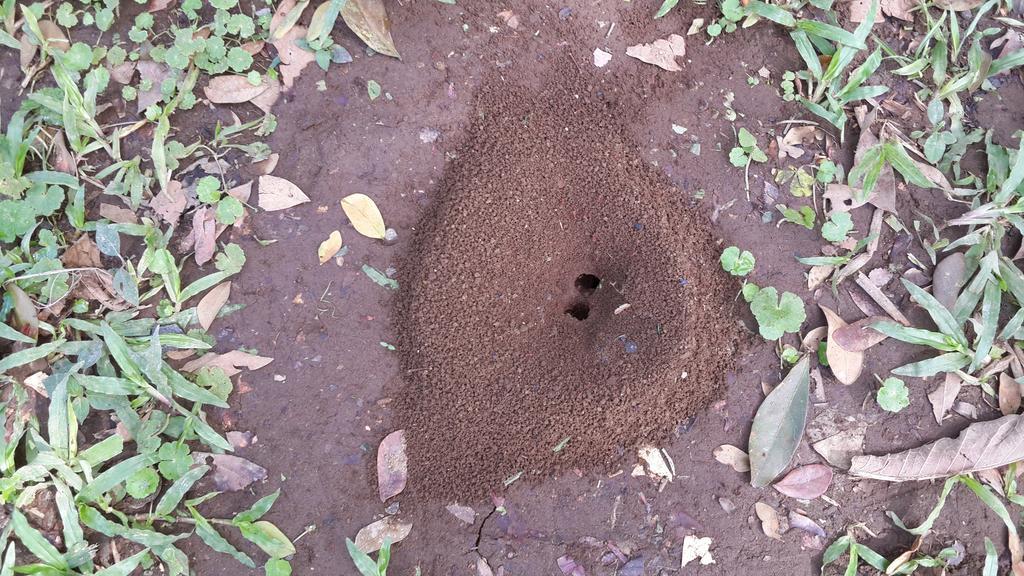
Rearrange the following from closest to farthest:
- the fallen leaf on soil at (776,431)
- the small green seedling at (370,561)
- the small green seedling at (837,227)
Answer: the small green seedling at (370,561) < the fallen leaf on soil at (776,431) < the small green seedling at (837,227)

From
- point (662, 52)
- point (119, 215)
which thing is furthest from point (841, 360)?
point (119, 215)

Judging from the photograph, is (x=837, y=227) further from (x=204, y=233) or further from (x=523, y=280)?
(x=204, y=233)

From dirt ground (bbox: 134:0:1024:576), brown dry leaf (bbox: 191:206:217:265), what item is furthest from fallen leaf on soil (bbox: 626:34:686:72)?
brown dry leaf (bbox: 191:206:217:265)

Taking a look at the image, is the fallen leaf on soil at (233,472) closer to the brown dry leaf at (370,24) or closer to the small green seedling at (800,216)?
the brown dry leaf at (370,24)

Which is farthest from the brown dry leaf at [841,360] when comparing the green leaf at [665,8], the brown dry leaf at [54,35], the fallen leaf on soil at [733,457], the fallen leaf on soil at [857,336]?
the brown dry leaf at [54,35]

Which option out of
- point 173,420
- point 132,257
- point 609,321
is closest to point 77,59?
point 132,257

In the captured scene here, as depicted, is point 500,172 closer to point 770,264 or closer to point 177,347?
point 770,264
